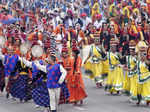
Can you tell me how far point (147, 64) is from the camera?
1404 centimetres

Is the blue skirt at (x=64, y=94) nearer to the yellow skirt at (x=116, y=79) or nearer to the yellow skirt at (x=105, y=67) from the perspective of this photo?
the yellow skirt at (x=116, y=79)

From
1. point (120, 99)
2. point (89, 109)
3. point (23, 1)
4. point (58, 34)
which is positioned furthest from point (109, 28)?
point (23, 1)

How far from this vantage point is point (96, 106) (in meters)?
14.6

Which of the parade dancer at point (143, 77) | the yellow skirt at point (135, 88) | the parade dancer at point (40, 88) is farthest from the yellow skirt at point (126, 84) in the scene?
the parade dancer at point (40, 88)

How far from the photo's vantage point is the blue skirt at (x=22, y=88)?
1503 cm

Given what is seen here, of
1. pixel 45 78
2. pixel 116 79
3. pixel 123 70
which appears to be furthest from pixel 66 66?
pixel 123 70

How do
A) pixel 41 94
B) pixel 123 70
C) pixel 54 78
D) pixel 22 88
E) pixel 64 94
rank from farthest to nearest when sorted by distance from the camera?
pixel 123 70 → pixel 22 88 → pixel 64 94 → pixel 41 94 → pixel 54 78

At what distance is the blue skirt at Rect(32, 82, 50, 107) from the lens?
13315 mm

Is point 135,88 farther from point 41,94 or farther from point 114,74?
point 41,94

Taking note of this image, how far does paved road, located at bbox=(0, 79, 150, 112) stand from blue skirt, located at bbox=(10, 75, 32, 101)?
214mm

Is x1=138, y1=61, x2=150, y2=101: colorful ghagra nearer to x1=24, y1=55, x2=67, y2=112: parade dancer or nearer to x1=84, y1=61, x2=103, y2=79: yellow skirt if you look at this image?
x1=24, y1=55, x2=67, y2=112: parade dancer

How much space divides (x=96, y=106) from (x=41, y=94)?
1821 mm

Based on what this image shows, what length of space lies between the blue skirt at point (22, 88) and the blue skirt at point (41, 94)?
139 cm

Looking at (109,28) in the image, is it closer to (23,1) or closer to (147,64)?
(147,64)
